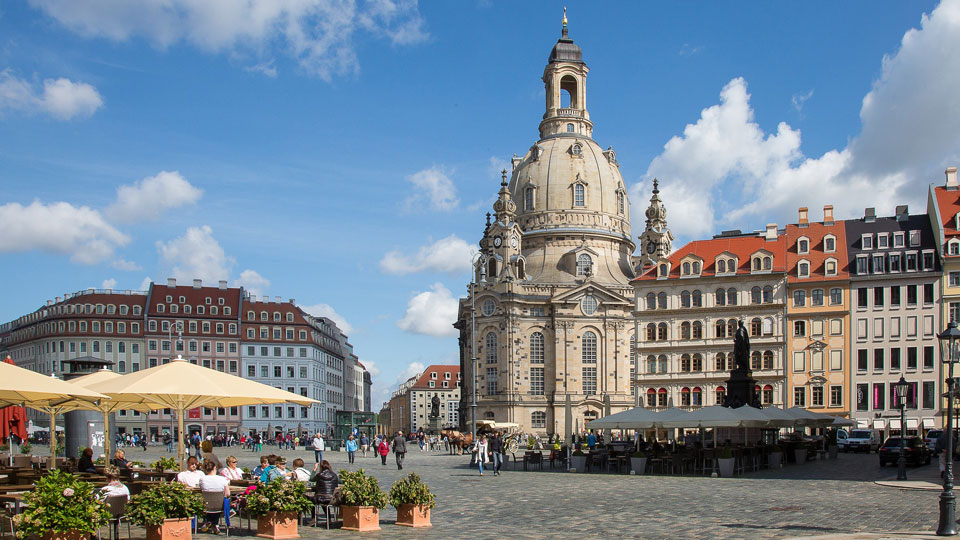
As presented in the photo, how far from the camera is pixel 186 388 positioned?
73.4ft

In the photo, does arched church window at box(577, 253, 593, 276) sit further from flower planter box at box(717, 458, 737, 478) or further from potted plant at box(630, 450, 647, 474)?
flower planter box at box(717, 458, 737, 478)

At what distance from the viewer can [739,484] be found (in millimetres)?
32719

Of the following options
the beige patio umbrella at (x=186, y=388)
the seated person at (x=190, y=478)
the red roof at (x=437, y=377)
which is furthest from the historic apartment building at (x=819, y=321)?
the red roof at (x=437, y=377)

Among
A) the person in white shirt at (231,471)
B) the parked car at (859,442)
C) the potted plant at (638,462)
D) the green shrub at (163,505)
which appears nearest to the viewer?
the green shrub at (163,505)

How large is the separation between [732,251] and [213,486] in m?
64.2

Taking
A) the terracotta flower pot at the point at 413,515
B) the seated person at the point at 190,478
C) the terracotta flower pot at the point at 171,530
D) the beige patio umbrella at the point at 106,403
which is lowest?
the terracotta flower pot at the point at 413,515

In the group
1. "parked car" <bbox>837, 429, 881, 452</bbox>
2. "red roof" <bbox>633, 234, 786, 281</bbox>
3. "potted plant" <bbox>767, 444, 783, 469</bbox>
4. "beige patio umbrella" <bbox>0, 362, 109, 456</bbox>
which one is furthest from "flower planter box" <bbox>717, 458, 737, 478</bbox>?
"red roof" <bbox>633, 234, 786, 281</bbox>

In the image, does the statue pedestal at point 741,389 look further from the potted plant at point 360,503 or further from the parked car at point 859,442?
the potted plant at point 360,503

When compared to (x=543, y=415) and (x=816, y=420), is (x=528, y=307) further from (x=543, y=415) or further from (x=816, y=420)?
(x=816, y=420)

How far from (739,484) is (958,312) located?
42.4m

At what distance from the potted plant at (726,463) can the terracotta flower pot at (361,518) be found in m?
21.2

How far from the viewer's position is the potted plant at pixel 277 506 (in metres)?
18.3

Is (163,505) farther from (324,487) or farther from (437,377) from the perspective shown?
(437,377)

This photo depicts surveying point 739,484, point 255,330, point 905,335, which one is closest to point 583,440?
point 905,335
